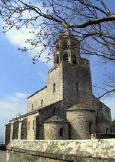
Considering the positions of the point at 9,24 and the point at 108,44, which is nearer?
the point at 9,24

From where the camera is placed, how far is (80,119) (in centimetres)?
3831

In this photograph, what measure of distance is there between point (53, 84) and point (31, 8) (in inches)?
1508

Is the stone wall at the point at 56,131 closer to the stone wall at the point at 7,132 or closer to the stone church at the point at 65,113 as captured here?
the stone church at the point at 65,113

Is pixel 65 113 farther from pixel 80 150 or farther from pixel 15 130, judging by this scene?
pixel 80 150

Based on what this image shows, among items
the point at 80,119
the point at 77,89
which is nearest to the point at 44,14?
the point at 80,119

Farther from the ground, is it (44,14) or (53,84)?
(53,84)

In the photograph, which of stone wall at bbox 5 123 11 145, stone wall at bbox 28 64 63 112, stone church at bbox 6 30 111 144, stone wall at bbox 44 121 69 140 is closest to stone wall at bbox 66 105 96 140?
stone church at bbox 6 30 111 144

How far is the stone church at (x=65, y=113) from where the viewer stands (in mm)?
38094

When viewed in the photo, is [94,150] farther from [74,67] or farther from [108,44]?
[74,67]

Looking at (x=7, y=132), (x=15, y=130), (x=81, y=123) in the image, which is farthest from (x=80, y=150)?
(x=7, y=132)

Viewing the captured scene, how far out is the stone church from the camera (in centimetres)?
3809

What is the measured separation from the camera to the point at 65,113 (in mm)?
40938

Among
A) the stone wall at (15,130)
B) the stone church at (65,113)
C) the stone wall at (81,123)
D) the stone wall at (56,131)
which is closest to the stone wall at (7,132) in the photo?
the stone church at (65,113)

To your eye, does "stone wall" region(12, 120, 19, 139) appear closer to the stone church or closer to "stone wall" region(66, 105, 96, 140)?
the stone church
